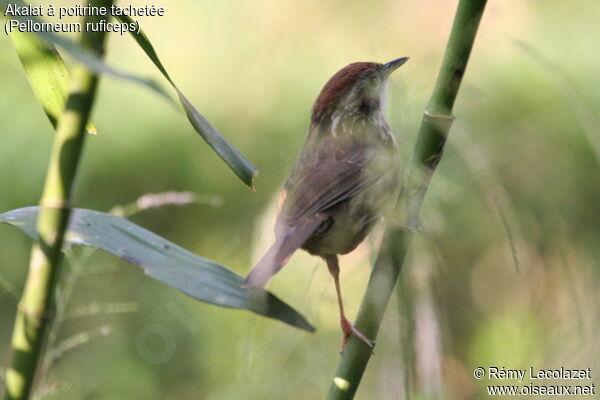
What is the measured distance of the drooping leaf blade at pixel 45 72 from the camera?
106cm

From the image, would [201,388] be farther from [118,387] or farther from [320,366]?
[320,366]

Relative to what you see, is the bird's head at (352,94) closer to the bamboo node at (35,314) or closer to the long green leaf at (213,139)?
the long green leaf at (213,139)

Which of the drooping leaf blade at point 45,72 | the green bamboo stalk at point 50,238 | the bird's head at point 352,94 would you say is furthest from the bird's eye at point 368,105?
the green bamboo stalk at point 50,238

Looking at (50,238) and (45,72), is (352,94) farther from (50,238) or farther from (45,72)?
(50,238)

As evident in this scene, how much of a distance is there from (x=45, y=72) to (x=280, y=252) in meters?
0.71

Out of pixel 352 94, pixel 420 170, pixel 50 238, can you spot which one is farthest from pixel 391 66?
pixel 50 238

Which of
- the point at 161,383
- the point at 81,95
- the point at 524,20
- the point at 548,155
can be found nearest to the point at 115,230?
the point at 81,95

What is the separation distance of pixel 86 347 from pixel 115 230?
2155 mm

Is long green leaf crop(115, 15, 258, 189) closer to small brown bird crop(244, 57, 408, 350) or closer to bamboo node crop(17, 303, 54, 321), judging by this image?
bamboo node crop(17, 303, 54, 321)

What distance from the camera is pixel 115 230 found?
1.00 metres

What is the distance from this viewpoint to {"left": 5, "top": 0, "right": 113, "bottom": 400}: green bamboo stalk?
69cm

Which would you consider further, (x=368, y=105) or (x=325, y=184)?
(x=368, y=105)

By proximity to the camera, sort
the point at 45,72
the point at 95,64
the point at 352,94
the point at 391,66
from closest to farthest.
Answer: the point at 95,64 < the point at 45,72 < the point at 391,66 < the point at 352,94

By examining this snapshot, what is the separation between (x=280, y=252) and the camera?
1.67 metres
